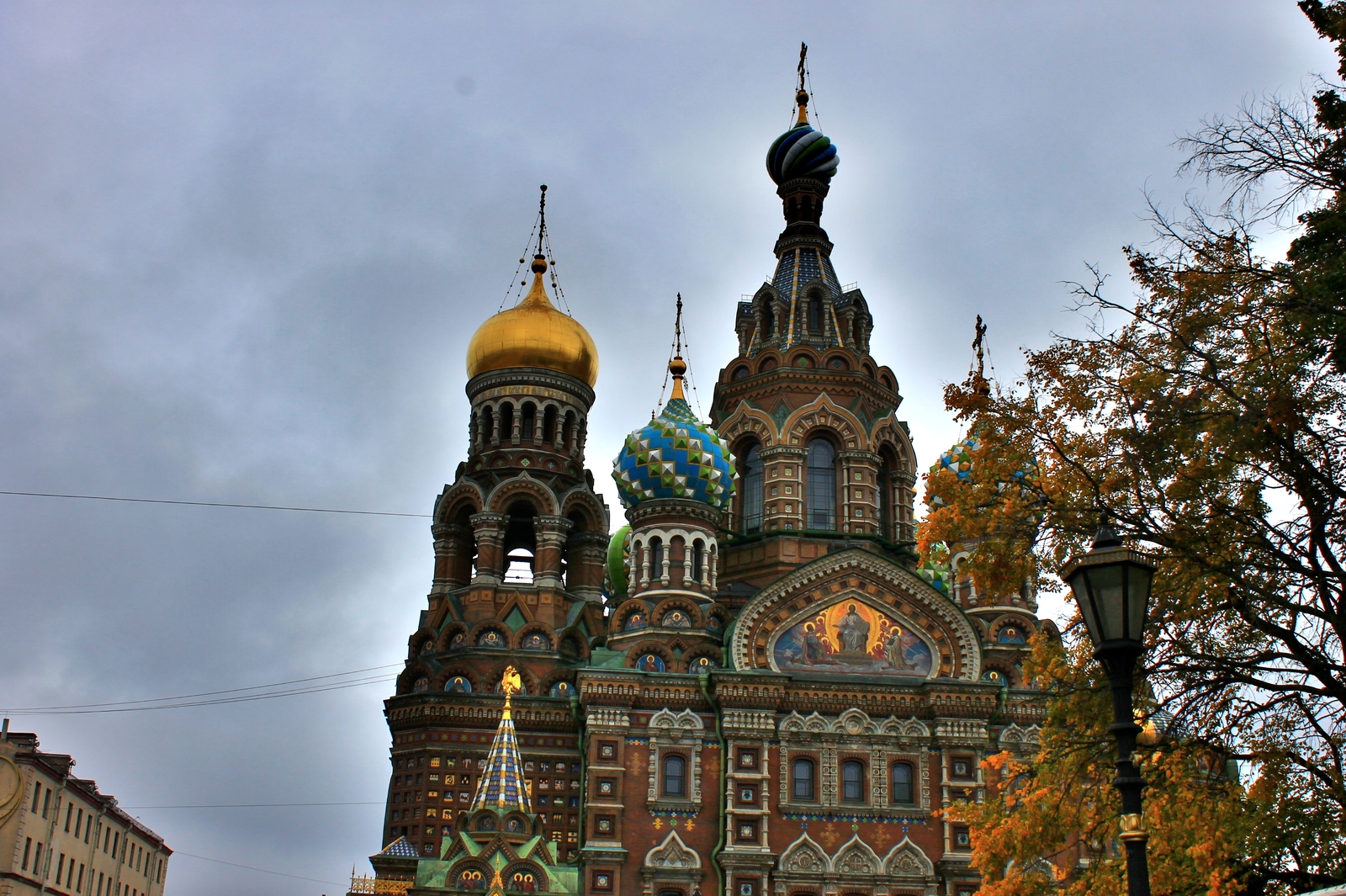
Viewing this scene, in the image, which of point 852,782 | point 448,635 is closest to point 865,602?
point 852,782

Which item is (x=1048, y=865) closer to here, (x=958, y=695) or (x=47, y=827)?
(x=958, y=695)

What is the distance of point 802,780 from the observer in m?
28.9

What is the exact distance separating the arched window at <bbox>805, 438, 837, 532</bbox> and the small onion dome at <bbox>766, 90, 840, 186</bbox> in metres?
8.74

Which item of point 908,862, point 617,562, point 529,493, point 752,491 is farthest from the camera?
point 617,562

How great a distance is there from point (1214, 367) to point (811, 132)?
2897 centimetres

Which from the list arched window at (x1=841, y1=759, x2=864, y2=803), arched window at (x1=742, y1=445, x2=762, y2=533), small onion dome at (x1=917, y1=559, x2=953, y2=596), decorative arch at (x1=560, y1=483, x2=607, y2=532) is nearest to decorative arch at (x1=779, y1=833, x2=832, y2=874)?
arched window at (x1=841, y1=759, x2=864, y2=803)

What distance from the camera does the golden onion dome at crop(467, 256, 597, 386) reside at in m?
37.0

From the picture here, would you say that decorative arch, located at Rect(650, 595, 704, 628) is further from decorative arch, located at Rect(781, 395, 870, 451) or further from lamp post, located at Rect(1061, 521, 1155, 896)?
lamp post, located at Rect(1061, 521, 1155, 896)

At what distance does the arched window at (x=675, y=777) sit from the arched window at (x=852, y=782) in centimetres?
335

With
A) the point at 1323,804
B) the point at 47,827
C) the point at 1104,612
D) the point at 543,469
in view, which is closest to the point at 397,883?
the point at 47,827

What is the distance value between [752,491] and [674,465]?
4.46 metres

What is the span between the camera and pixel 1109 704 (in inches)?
500

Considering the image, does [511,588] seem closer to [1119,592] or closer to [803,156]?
[803,156]

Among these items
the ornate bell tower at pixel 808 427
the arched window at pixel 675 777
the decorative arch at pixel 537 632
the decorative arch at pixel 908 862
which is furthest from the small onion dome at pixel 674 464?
the decorative arch at pixel 908 862
